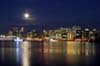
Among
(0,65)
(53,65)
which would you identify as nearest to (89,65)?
(53,65)

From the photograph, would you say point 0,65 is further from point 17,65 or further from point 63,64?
point 63,64

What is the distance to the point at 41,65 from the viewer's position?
49.4 meters

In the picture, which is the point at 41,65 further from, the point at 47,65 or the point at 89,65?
the point at 89,65

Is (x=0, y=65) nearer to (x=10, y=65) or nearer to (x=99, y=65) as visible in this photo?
(x=10, y=65)

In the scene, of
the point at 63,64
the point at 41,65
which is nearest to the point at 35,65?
the point at 41,65

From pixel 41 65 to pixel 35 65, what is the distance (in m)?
1.03

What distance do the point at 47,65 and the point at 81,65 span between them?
519 centimetres

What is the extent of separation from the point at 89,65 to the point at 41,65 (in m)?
7.45

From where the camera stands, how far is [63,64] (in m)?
50.6

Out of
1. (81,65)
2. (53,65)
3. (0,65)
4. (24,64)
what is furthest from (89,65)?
(0,65)

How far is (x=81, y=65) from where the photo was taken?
163 ft

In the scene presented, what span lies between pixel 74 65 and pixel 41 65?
5010 mm

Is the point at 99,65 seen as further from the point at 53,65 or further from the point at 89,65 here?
the point at 53,65

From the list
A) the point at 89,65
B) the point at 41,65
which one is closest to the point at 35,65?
the point at 41,65
